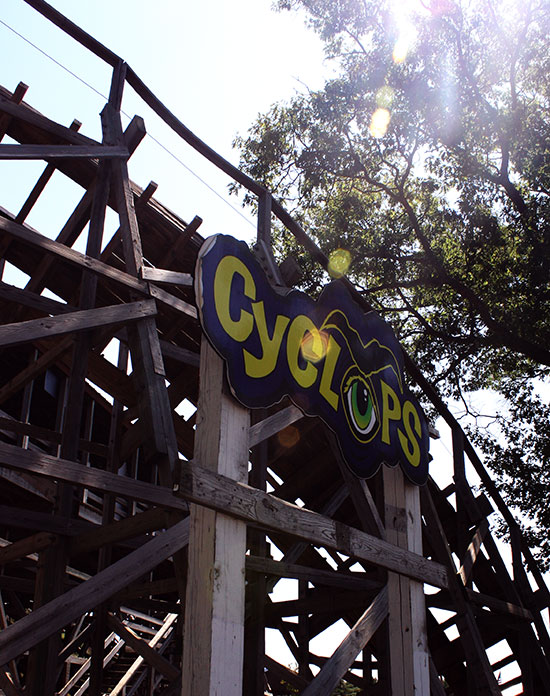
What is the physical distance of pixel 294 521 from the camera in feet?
13.8

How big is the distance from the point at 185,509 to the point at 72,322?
178 centimetres

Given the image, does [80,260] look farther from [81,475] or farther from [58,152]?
[81,475]

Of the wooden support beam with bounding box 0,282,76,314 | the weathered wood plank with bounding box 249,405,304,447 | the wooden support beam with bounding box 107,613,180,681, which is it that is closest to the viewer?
the weathered wood plank with bounding box 249,405,304,447

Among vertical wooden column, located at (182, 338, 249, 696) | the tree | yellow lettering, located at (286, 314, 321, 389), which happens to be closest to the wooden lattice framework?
vertical wooden column, located at (182, 338, 249, 696)

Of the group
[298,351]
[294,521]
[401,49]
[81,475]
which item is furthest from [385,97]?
[294,521]

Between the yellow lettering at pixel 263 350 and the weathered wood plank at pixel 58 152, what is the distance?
3.08 m

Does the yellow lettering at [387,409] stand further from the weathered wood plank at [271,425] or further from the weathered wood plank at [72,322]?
the weathered wood plank at [72,322]

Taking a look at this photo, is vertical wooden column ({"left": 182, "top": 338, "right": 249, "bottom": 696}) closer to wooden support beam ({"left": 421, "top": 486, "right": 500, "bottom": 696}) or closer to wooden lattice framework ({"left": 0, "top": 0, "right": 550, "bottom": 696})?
wooden lattice framework ({"left": 0, "top": 0, "right": 550, "bottom": 696})

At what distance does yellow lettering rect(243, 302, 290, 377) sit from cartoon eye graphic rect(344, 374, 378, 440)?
0.99 metres

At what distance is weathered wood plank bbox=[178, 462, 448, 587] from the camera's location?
347 cm

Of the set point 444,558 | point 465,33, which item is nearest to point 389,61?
point 465,33

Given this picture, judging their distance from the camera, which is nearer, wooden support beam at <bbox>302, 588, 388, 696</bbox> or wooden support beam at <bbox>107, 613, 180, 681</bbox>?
wooden support beam at <bbox>302, 588, 388, 696</bbox>

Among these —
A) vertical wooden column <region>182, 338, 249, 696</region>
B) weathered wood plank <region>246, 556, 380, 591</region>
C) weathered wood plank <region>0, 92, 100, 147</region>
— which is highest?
weathered wood plank <region>0, 92, 100, 147</region>

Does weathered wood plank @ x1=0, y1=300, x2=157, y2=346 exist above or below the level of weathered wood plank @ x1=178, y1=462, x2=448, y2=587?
above
